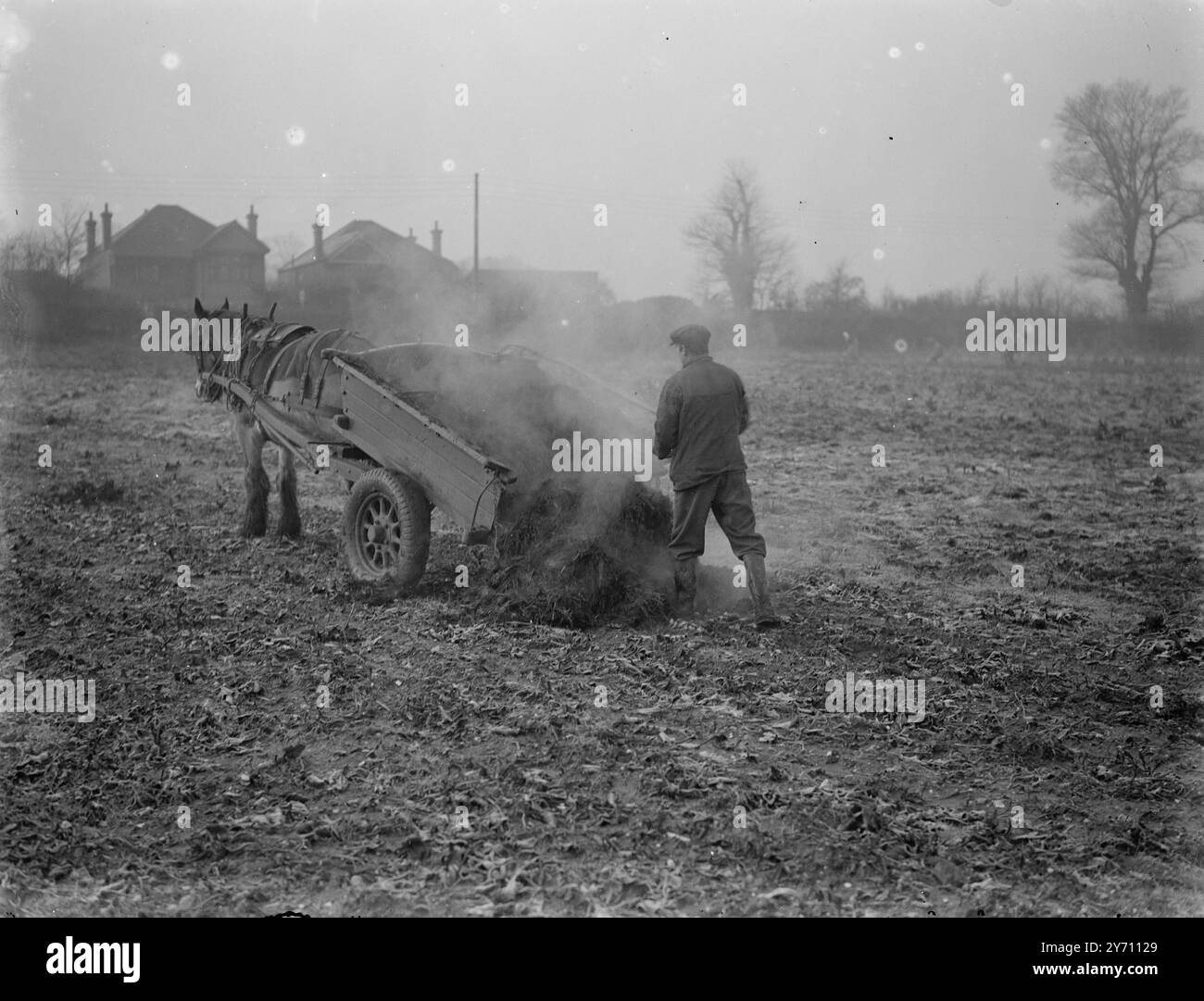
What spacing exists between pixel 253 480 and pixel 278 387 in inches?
49.3

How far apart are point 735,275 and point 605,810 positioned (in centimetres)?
2371

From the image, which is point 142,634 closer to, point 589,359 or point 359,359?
point 359,359

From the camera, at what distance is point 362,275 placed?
37188 mm

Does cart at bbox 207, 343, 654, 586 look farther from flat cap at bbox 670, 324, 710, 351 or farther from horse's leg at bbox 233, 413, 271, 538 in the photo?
horse's leg at bbox 233, 413, 271, 538

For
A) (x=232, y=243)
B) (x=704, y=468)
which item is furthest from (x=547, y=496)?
(x=232, y=243)

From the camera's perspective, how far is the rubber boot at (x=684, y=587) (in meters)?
8.11

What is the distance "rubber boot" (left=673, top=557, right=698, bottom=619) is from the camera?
8109 millimetres

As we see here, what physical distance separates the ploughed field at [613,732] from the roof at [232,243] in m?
35.9

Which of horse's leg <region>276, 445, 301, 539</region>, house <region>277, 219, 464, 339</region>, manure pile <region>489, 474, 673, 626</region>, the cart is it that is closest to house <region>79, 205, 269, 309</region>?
house <region>277, 219, 464, 339</region>

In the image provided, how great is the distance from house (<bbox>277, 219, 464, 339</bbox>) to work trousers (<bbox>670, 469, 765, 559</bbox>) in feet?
51.2

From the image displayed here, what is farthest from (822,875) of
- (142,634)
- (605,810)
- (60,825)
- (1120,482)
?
(1120,482)

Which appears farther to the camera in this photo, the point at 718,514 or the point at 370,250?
the point at 370,250

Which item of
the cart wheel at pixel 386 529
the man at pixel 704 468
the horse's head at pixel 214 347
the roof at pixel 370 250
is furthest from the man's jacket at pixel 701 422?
the roof at pixel 370 250

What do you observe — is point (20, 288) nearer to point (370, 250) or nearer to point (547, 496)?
point (370, 250)
